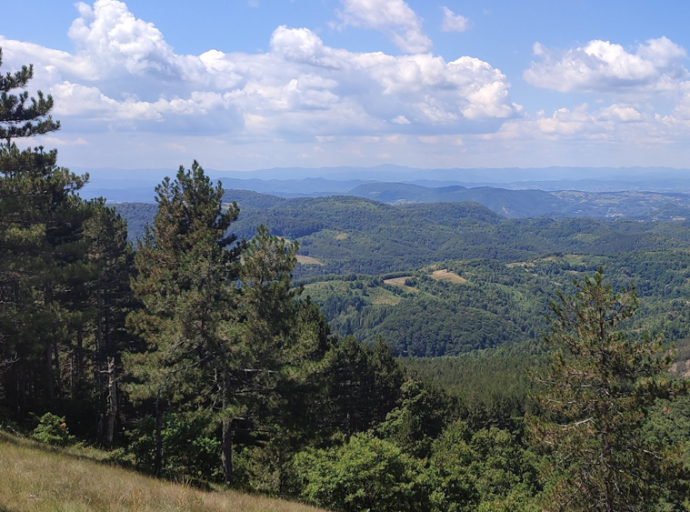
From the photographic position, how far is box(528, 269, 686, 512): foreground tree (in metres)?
13.6

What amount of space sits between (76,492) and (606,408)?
14.2 meters

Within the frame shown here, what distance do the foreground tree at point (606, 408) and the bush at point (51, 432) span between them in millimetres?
17621

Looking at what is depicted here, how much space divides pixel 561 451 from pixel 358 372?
71.4 ft

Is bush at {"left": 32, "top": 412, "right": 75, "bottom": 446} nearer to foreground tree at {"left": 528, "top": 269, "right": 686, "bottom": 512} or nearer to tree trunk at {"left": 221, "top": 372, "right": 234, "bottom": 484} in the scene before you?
tree trunk at {"left": 221, "top": 372, "right": 234, "bottom": 484}

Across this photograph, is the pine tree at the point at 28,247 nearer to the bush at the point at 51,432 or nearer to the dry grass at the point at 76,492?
the bush at the point at 51,432

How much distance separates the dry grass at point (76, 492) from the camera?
24.3ft

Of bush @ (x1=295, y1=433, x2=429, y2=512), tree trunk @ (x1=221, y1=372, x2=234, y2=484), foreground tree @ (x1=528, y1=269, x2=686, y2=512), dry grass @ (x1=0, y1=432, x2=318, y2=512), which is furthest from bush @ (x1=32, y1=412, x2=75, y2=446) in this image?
foreground tree @ (x1=528, y1=269, x2=686, y2=512)

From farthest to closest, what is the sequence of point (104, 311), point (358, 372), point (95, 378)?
point (358, 372) < point (95, 378) < point (104, 311)

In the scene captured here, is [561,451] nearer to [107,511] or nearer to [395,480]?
[395,480]

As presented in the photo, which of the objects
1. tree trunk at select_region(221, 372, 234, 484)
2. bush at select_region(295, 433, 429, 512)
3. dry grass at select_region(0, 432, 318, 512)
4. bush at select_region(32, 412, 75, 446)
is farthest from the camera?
bush at select_region(32, 412, 75, 446)

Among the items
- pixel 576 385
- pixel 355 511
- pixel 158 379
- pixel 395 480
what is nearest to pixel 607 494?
pixel 576 385

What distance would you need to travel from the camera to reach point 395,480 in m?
16.5

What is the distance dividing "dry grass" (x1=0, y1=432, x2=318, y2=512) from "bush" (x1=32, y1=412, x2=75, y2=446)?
4864 millimetres

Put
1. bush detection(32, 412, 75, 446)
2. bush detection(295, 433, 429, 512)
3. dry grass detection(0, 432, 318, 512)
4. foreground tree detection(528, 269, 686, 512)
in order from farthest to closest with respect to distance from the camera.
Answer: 1. bush detection(32, 412, 75, 446)
2. bush detection(295, 433, 429, 512)
3. foreground tree detection(528, 269, 686, 512)
4. dry grass detection(0, 432, 318, 512)
